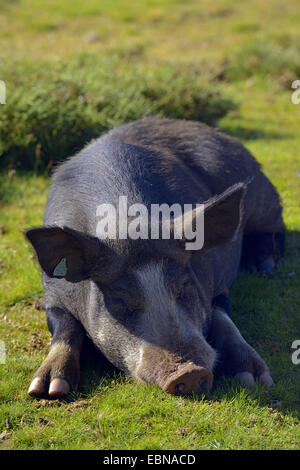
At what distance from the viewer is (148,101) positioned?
9344mm

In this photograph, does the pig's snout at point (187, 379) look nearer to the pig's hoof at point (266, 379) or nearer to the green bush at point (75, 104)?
the pig's hoof at point (266, 379)

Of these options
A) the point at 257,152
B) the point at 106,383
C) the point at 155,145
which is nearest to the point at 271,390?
the point at 106,383

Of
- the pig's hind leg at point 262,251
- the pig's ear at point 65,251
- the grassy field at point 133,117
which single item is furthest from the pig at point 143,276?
the pig's hind leg at point 262,251

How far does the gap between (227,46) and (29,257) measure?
9937mm

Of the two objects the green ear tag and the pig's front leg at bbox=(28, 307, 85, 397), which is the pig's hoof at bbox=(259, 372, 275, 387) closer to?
the pig's front leg at bbox=(28, 307, 85, 397)

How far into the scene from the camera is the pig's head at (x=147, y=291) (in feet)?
13.0

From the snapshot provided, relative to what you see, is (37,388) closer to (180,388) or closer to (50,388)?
(50,388)

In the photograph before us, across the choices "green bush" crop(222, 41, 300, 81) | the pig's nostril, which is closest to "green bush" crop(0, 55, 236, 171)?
"green bush" crop(222, 41, 300, 81)

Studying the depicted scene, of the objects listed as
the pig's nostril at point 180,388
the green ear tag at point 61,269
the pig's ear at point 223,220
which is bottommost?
the pig's nostril at point 180,388

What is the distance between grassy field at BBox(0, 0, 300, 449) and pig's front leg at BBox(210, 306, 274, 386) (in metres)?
0.10

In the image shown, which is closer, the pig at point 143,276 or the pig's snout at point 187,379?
the pig's snout at point 187,379

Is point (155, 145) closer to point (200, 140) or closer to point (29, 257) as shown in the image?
point (200, 140)

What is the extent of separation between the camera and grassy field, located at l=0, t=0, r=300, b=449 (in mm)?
3979
